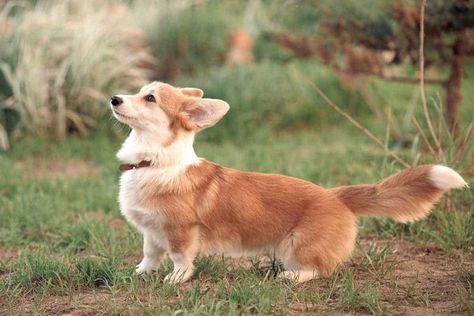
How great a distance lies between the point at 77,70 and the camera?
8.27 m

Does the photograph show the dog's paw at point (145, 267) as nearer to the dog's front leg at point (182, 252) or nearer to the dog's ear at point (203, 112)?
the dog's front leg at point (182, 252)

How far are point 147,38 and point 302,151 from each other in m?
3.34

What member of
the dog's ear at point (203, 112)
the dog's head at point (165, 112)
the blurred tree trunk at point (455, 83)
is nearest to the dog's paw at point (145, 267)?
the dog's head at point (165, 112)

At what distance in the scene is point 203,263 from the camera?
4234 millimetres

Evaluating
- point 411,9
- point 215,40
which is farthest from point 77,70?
point 411,9

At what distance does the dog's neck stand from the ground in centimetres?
58

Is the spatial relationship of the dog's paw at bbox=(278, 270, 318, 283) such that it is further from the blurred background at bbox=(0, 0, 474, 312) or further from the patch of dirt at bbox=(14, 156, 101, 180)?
the patch of dirt at bbox=(14, 156, 101, 180)

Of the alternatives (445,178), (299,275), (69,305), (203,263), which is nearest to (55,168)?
(203,263)

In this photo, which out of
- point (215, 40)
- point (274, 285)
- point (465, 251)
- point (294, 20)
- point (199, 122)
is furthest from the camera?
point (215, 40)

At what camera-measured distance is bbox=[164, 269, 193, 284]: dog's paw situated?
3932mm

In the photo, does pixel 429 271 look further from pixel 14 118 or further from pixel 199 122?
pixel 14 118

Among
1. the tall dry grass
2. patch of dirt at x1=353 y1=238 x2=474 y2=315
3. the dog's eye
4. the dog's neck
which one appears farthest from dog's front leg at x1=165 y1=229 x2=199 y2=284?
the tall dry grass

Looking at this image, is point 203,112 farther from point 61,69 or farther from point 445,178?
point 61,69

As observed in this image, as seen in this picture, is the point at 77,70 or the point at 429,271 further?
the point at 77,70
